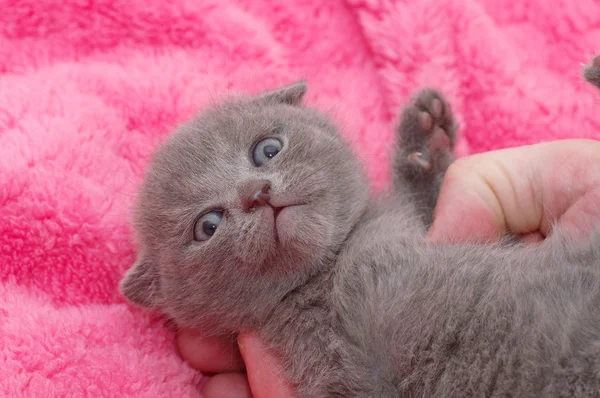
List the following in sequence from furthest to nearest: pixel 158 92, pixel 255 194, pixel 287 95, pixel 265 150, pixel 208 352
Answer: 1. pixel 158 92
2. pixel 287 95
3. pixel 208 352
4. pixel 265 150
5. pixel 255 194

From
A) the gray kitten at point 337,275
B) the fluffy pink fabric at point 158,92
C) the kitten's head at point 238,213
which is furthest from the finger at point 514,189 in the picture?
the fluffy pink fabric at point 158,92

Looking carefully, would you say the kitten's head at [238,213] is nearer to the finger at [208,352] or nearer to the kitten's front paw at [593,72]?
the finger at [208,352]

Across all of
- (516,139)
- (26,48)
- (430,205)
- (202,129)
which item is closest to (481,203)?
(430,205)

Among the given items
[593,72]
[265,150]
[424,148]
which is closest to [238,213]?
[265,150]

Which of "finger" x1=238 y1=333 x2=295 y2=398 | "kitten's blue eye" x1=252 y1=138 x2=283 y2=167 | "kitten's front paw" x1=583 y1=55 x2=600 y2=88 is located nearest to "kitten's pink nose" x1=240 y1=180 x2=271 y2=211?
"kitten's blue eye" x1=252 y1=138 x2=283 y2=167

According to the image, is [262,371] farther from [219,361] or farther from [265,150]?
[265,150]

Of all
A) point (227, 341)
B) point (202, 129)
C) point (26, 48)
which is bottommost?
point (227, 341)

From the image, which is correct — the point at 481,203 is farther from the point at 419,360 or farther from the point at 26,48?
the point at 26,48
